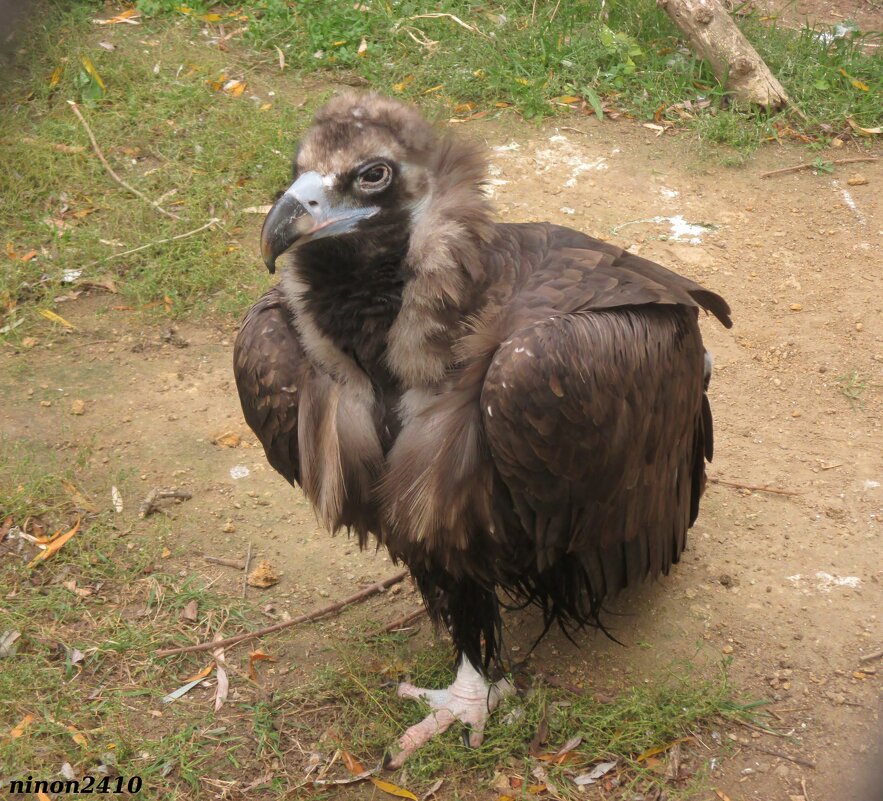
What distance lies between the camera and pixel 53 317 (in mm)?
6195

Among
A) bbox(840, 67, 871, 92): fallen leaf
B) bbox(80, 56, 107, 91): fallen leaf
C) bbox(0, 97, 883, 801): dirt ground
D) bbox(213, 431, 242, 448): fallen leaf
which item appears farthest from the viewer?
bbox(80, 56, 107, 91): fallen leaf

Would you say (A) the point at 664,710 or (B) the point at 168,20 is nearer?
(A) the point at 664,710

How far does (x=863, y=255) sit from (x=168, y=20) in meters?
5.27

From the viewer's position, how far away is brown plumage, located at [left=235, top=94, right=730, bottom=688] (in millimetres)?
3281

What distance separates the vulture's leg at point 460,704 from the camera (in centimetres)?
409

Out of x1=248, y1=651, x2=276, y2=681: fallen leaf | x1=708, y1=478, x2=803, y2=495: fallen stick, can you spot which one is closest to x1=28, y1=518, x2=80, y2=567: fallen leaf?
x1=248, y1=651, x2=276, y2=681: fallen leaf

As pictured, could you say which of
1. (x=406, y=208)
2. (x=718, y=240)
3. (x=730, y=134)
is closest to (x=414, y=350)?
(x=406, y=208)

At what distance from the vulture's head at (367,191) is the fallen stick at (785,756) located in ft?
6.67

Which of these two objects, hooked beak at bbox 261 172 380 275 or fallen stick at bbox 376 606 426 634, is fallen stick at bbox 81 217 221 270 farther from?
hooked beak at bbox 261 172 380 275

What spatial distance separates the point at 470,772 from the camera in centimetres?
399

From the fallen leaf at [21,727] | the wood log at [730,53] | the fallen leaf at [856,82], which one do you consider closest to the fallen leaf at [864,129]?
the fallen leaf at [856,82]

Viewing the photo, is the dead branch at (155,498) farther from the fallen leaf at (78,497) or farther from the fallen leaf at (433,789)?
the fallen leaf at (433,789)

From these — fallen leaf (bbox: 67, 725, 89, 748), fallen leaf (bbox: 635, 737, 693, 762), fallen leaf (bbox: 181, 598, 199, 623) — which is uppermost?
fallen leaf (bbox: 635, 737, 693, 762)

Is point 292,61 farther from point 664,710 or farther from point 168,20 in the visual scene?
point 664,710
